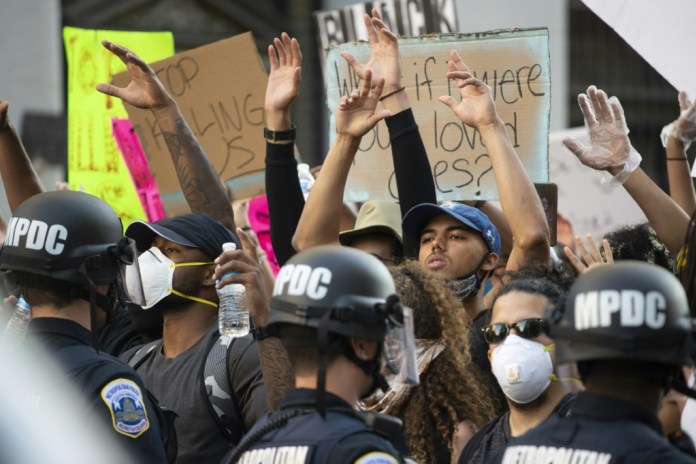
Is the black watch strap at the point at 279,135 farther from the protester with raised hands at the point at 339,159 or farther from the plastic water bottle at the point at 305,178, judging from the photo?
the plastic water bottle at the point at 305,178

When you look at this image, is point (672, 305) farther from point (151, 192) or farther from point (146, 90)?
point (151, 192)

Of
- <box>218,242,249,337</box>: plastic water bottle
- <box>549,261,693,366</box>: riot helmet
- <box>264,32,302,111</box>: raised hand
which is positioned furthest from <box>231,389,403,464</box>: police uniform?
<box>264,32,302,111</box>: raised hand

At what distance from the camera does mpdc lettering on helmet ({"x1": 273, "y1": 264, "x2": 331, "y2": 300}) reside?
3.04 metres

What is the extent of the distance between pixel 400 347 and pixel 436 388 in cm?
109

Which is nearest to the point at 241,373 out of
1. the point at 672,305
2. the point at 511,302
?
the point at 511,302

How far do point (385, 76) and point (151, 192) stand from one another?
2283mm

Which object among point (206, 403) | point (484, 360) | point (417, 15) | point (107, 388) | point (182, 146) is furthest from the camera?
point (417, 15)

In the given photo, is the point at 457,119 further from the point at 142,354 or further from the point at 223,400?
the point at 223,400

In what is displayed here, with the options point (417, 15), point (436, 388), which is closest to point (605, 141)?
point (436, 388)

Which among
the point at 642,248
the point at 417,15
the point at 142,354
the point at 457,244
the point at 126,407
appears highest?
the point at 417,15

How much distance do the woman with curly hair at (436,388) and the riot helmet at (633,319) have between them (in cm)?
139

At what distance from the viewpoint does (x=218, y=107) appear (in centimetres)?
646

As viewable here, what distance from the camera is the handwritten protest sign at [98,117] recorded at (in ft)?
23.5

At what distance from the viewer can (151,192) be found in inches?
272
